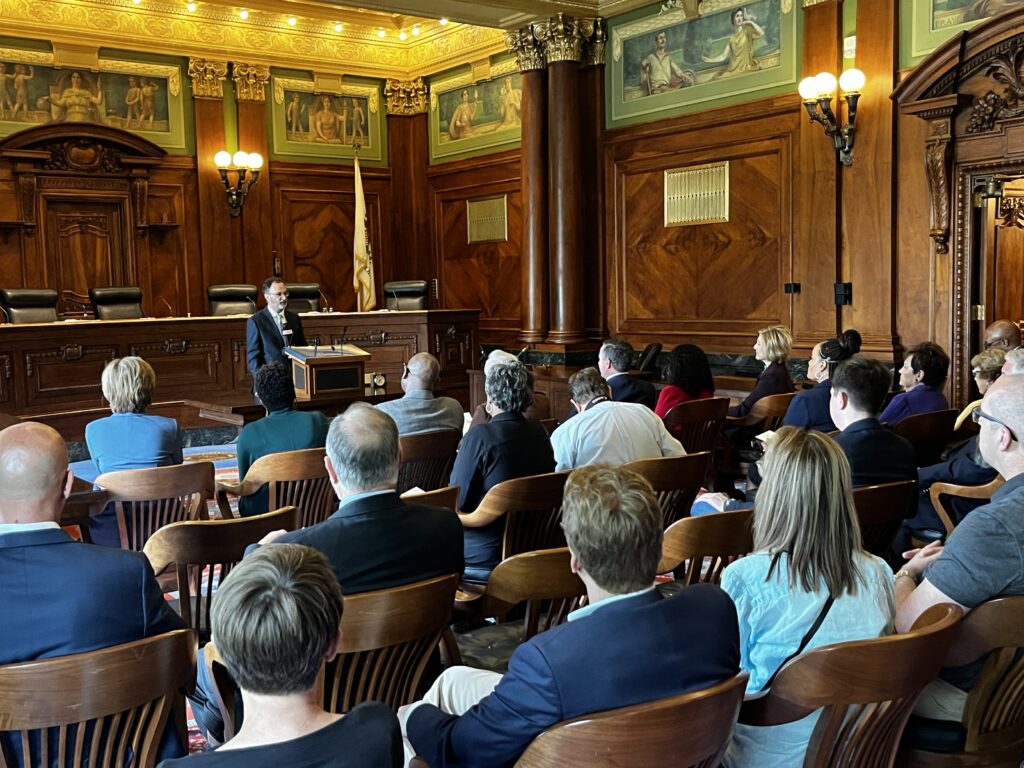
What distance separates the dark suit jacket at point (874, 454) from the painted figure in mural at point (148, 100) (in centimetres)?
1049

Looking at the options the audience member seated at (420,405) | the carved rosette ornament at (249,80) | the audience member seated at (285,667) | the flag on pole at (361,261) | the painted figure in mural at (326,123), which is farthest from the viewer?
the painted figure in mural at (326,123)

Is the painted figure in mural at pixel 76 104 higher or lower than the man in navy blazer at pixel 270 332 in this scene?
higher

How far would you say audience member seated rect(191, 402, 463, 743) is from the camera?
8.38 ft

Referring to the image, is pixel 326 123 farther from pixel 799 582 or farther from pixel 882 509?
pixel 799 582

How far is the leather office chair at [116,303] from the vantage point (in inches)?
399

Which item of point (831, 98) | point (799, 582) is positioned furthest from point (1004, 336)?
point (799, 582)

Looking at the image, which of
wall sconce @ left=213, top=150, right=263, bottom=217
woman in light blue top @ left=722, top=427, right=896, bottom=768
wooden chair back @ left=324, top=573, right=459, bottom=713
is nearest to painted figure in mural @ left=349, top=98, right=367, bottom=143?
wall sconce @ left=213, top=150, right=263, bottom=217

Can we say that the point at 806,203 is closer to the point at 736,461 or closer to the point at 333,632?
the point at 736,461

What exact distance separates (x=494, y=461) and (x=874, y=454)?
4.64 feet

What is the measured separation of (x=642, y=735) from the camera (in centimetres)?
172

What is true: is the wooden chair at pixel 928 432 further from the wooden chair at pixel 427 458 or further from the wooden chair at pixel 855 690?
the wooden chair at pixel 855 690

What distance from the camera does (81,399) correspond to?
30.9 ft

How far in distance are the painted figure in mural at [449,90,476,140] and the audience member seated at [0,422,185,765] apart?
11.2 metres

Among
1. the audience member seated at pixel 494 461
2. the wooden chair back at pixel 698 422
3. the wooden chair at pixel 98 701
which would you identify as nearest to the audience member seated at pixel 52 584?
the wooden chair at pixel 98 701
